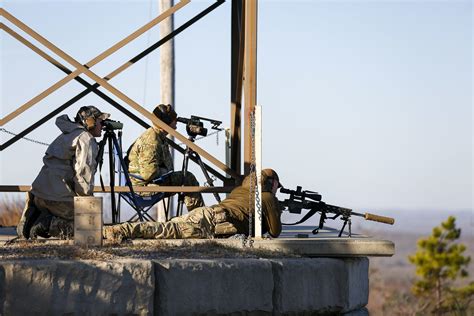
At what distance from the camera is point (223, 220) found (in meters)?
12.2

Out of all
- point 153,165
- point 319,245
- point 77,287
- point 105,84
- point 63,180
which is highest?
point 105,84

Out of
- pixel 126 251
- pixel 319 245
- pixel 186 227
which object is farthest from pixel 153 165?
pixel 126 251

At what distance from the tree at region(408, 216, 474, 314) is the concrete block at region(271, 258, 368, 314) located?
9563mm

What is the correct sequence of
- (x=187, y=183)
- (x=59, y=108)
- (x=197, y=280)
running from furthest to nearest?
1. (x=59, y=108)
2. (x=187, y=183)
3. (x=197, y=280)

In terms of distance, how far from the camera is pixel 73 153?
1211cm

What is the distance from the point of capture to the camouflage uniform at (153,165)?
46.5 ft

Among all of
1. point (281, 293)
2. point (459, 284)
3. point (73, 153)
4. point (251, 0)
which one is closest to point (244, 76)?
point (251, 0)

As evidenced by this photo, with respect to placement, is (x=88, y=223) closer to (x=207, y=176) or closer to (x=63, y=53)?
(x=63, y=53)

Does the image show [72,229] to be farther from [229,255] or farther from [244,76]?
[244,76]

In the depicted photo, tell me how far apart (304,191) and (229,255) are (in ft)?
7.68

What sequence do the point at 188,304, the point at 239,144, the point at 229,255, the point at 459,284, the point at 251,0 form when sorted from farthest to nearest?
the point at 459,284 → the point at 239,144 → the point at 251,0 → the point at 229,255 → the point at 188,304

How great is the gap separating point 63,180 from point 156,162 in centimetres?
224

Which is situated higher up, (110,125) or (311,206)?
(110,125)

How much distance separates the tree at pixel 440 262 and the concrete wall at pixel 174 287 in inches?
403
